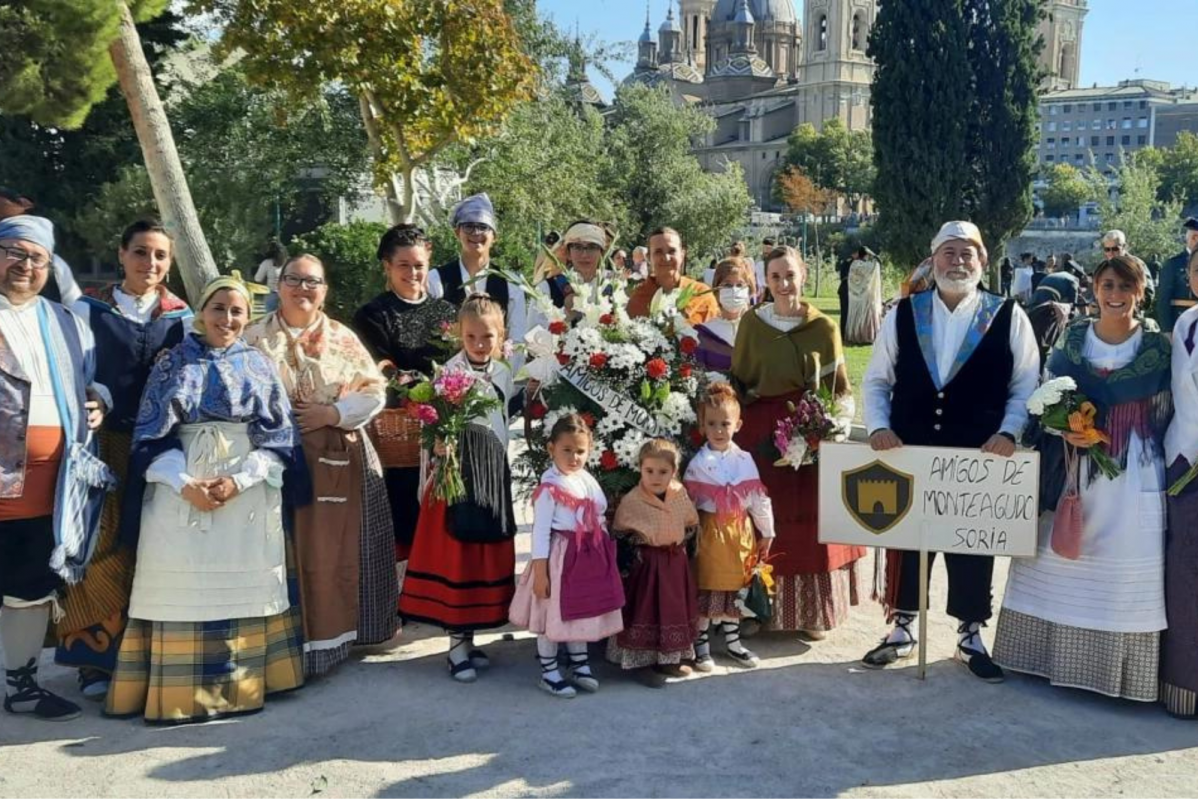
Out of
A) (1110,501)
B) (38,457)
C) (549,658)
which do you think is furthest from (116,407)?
(1110,501)

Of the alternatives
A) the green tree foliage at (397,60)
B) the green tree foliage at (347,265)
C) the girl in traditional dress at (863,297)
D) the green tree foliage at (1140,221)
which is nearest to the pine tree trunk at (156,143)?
the green tree foliage at (397,60)

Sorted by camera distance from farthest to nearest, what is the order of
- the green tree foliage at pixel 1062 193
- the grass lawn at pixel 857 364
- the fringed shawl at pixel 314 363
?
the green tree foliage at pixel 1062 193
the grass lawn at pixel 857 364
the fringed shawl at pixel 314 363

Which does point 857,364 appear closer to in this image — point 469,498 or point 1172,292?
point 1172,292

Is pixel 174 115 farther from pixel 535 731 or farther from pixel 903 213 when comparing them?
pixel 535 731

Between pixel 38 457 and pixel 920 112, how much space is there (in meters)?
27.1

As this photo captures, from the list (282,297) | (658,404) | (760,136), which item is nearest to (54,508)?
(282,297)

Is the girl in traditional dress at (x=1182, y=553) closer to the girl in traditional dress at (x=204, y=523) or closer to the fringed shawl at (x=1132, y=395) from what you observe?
the fringed shawl at (x=1132, y=395)

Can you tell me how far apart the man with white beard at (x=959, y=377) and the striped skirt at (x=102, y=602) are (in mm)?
3480

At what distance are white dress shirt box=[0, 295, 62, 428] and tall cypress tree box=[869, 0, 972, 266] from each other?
2626cm

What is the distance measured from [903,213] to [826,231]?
151 feet

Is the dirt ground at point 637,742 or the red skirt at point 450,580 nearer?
the dirt ground at point 637,742

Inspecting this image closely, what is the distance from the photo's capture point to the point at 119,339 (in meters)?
4.86

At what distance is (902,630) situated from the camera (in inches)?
215

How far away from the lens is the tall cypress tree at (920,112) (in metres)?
27.6
